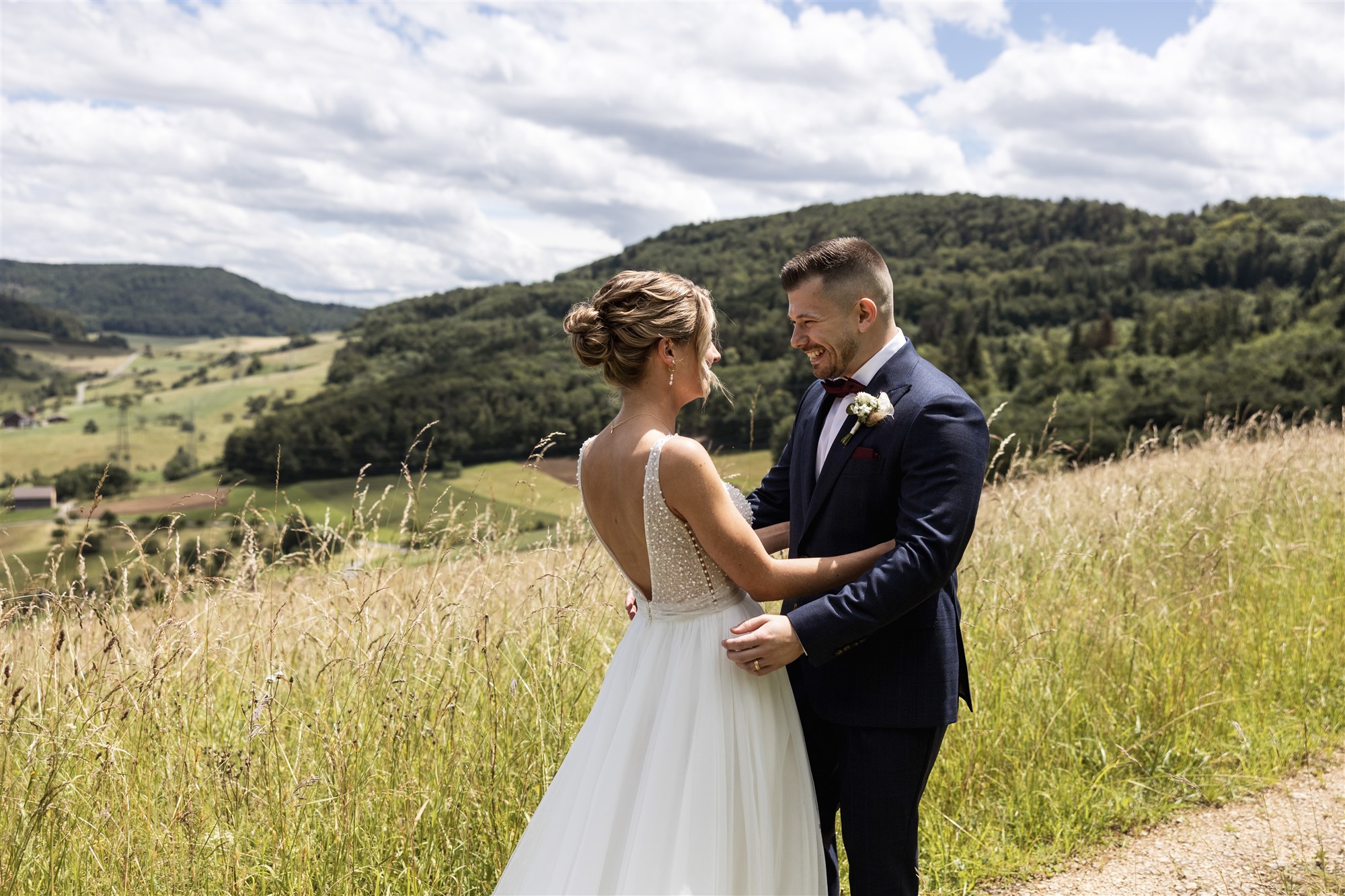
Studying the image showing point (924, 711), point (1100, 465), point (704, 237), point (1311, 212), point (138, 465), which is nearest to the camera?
point (924, 711)

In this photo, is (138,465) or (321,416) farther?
(138,465)

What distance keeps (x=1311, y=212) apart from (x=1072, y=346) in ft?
149

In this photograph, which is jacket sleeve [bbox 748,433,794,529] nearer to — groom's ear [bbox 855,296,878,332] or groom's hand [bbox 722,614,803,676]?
groom's ear [bbox 855,296,878,332]

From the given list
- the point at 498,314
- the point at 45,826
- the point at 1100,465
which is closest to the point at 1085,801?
the point at 45,826

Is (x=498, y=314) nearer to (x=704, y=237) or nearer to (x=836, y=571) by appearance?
(x=704, y=237)

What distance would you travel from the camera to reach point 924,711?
8.68ft

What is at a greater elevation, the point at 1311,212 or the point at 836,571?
the point at 1311,212

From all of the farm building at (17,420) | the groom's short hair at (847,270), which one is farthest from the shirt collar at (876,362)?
the farm building at (17,420)

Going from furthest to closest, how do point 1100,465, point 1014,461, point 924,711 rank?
point 1100,465
point 1014,461
point 924,711

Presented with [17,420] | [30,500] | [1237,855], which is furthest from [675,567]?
[17,420]

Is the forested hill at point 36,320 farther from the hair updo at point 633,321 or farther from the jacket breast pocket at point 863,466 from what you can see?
the jacket breast pocket at point 863,466

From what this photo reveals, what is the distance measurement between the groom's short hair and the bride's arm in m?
0.61

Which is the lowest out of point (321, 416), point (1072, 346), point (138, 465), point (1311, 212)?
point (138, 465)

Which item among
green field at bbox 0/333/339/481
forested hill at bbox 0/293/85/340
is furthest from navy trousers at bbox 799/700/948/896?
forested hill at bbox 0/293/85/340
